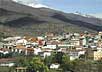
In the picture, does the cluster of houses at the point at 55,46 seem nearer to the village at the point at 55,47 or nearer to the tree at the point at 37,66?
the village at the point at 55,47

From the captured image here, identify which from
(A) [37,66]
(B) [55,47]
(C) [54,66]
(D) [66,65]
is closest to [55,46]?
(B) [55,47]

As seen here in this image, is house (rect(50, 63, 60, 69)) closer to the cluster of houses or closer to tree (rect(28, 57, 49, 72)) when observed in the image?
tree (rect(28, 57, 49, 72))

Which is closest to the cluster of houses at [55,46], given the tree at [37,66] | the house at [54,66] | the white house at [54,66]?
the house at [54,66]

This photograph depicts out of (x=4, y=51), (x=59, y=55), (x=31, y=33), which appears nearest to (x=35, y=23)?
(x=31, y=33)

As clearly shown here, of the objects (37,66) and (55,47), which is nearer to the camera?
(37,66)

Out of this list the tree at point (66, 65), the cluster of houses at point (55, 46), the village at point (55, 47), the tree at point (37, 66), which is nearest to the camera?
the tree at point (37, 66)

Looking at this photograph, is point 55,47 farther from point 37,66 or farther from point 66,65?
point 37,66

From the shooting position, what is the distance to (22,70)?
39.8 metres

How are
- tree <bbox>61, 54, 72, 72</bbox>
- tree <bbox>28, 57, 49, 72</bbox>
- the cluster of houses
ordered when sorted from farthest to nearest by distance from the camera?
the cluster of houses < tree <bbox>61, 54, 72, 72</bbox> < tree <bbox>28, 57, 49, 72</bbox>

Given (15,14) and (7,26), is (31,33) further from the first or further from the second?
(15,14)

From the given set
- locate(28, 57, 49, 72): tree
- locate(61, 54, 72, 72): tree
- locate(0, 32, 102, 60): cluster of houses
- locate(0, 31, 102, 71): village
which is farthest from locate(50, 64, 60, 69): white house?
locate(0, 32, 102, 60): cluster of houses

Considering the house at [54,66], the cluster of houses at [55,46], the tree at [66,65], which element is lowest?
the cluster of houses at [55,46]

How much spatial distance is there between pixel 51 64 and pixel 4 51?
14.7 m

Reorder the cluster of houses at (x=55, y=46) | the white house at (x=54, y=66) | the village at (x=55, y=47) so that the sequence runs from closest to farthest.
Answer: the white house at (x=54, y=66) < the village at (x=55, y=47) < the cluster of houses at (x=55, y=46)
